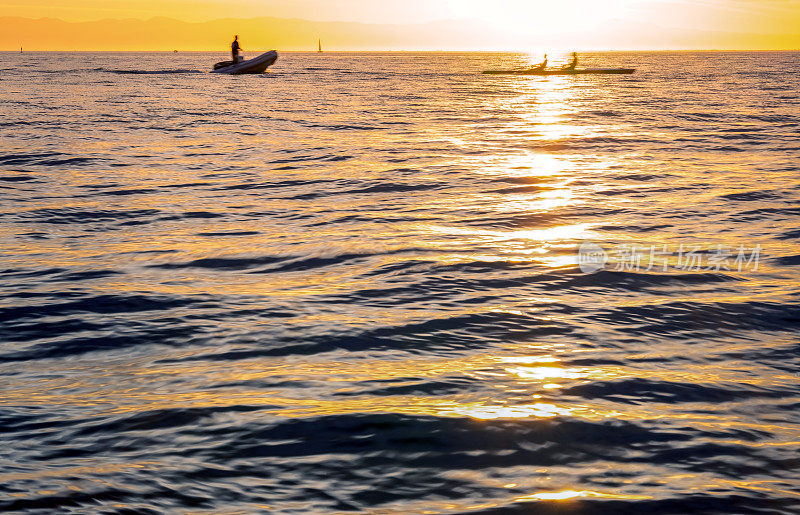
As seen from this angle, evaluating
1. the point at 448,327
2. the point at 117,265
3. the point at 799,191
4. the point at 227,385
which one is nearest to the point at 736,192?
the point at 799,191

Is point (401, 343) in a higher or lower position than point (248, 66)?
lower

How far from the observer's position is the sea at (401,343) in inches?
183

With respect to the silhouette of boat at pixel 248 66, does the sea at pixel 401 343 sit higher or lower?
lower

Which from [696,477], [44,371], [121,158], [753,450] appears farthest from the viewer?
[121,158]

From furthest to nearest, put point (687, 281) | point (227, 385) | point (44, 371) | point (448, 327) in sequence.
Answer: point (687, 281)
point (448, 327)
point (44, 371)
point (227, 385)

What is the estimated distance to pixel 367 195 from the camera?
15750 mm

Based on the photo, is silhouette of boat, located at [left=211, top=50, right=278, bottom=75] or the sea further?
silhouette of boat, located at [left=211, top=50, right=278, bottom=75]

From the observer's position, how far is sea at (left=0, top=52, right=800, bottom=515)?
15.3 ft

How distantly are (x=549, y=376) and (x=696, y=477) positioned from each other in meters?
1.74

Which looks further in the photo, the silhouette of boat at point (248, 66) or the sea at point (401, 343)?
the silhouette of boat at point (248, 66)

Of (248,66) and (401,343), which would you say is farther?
(248,66)

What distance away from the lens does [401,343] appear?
722 cm

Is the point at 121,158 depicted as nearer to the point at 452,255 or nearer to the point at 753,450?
the point at 452,255

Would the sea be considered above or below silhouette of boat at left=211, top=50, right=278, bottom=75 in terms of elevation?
below
